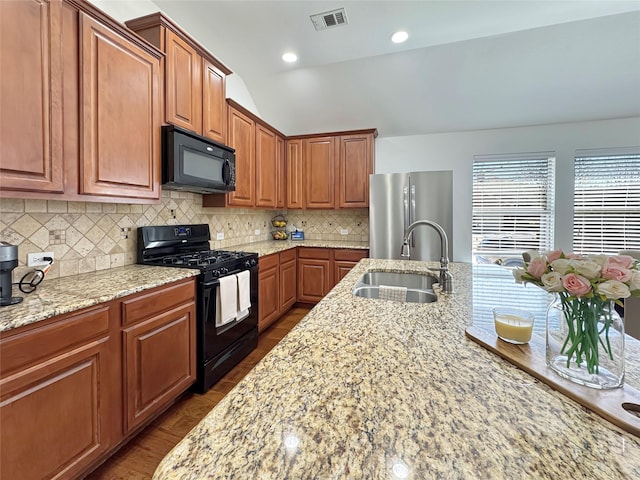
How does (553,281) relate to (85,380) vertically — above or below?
above

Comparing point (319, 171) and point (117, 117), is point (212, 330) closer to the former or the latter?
point (117, 117)

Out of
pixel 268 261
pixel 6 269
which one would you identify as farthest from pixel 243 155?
pixel 6 269

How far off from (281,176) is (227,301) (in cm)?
228

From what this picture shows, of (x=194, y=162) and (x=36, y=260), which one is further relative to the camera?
(x=194, y=162)

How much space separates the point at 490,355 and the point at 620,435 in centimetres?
29

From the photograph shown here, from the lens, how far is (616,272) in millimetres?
592

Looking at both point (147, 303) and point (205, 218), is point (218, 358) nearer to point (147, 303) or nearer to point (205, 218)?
point (147, 303)

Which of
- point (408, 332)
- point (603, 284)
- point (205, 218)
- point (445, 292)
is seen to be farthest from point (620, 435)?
point (205, 218)

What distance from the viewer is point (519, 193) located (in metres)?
3.61

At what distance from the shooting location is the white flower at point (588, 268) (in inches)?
23.7

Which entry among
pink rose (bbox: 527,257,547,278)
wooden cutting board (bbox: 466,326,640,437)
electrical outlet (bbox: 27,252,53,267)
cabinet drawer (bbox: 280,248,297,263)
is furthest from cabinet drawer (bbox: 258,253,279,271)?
pink rose (bbox: 527,257,547,278)

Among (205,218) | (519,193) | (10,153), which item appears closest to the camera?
(10,153)

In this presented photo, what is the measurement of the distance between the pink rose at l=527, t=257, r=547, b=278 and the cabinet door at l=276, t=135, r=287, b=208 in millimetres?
3395

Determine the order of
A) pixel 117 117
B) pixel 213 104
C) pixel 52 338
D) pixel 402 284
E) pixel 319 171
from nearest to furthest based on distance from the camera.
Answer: pixel 52 338, pixel 117 117, pixel 402 284, pixel 213 104, pixel 319 171
